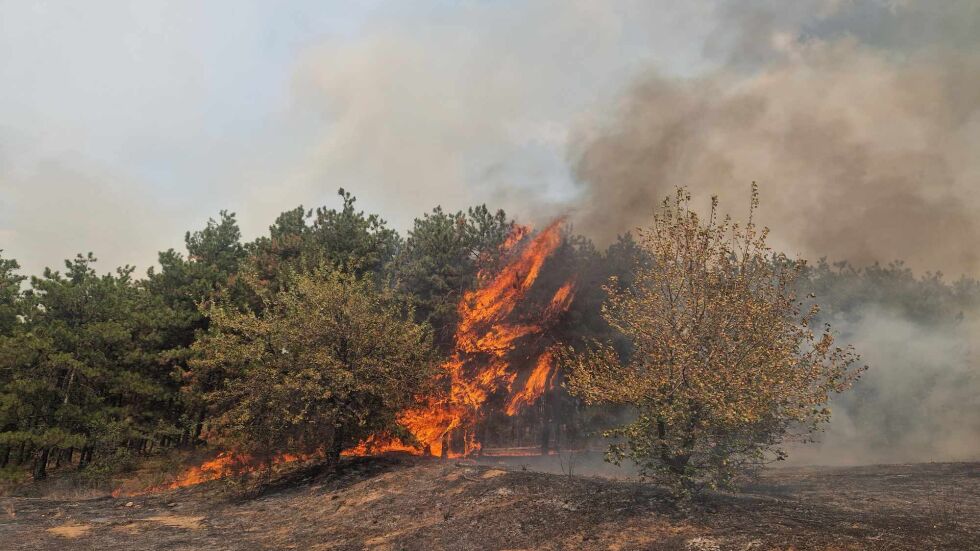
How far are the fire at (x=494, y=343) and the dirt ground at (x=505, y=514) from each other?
8.74 metres

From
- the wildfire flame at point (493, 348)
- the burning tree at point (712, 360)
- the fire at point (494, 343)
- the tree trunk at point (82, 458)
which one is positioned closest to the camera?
the burning tree at point (712, 360)

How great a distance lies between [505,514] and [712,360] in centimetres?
748

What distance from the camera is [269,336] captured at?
22359mm

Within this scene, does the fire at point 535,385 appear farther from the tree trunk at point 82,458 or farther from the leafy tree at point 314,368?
the tree trunk at point 82,458

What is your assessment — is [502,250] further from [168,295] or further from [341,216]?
[168,295]

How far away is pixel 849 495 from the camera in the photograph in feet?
56.0

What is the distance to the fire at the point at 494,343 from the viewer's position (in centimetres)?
3325

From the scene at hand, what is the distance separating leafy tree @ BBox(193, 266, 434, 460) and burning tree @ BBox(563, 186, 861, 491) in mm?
10574

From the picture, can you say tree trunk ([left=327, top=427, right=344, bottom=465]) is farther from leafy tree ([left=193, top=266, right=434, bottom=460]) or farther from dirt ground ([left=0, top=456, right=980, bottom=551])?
dirt ground ([left=0, top=456, right=980, bottom=551])

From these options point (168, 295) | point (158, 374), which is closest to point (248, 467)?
point (158, 374)

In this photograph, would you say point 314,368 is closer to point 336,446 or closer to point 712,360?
point 336,446

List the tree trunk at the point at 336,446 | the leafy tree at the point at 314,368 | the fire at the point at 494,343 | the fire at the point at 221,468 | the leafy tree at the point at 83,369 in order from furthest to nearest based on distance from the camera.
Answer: the fire at the point at 494,343
the leafy tree at the point at 83,369
the fire at the point at 221,468
the tree trunk at the point at 336,446
the leafy tree at the point at 314,368

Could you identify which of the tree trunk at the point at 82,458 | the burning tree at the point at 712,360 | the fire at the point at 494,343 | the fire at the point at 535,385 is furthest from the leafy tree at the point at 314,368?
the fire at the point at 535,385

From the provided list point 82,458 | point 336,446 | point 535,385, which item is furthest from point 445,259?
point 82,458
